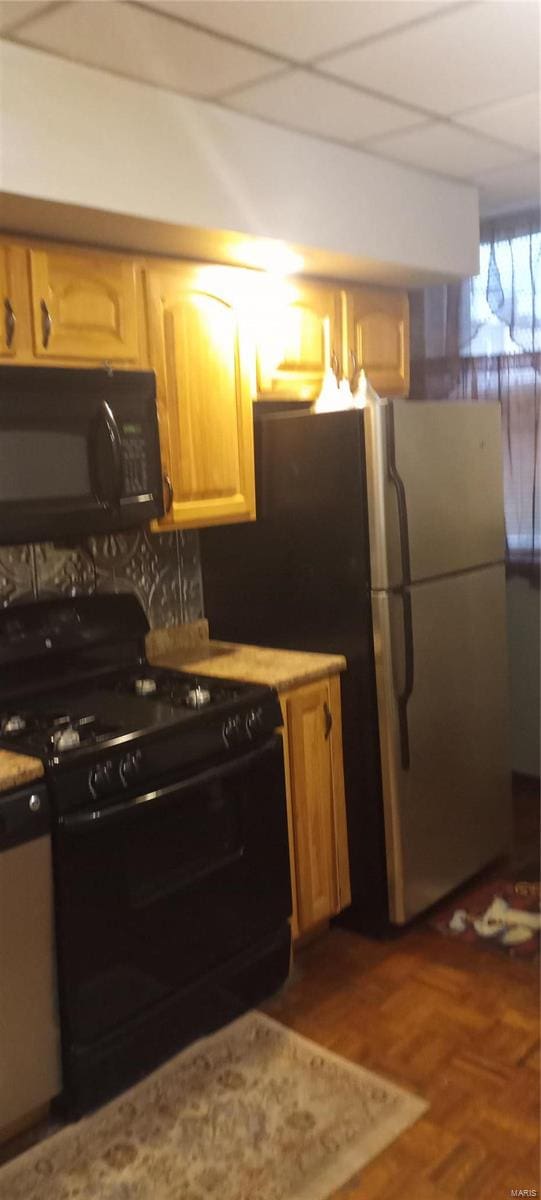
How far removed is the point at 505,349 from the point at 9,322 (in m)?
2.13

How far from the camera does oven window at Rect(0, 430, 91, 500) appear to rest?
2.25 m

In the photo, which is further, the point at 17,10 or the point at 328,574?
the point at 328,574

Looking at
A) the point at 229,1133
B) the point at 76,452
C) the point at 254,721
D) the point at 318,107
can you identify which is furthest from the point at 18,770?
the point at 318,107

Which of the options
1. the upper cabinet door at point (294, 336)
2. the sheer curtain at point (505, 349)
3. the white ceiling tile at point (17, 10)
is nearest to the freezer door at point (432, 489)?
the upper cabinet door at point (294, 336)

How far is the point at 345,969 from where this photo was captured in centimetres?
279

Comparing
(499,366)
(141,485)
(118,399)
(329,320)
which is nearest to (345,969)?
(141,485)

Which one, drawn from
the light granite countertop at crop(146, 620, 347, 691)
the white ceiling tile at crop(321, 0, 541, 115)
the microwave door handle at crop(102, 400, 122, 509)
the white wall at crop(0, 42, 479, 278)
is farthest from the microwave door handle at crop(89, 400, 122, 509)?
the white ceiling tile at crop(321, 0, 541, 115)

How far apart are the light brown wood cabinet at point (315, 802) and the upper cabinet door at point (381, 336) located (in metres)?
1.20

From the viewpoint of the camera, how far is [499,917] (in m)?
2.99

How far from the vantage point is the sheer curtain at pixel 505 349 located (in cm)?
362

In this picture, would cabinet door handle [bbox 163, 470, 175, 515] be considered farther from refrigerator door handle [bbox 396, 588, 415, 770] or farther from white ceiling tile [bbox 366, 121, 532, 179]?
white ceiling tile [bbox 366, 121, 532, 179]

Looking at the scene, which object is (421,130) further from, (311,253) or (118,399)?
(118,399)

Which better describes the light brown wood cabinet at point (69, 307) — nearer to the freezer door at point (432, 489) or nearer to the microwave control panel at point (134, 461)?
the microwave control panel at point (134, 461)

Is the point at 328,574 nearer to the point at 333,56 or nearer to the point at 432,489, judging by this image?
the point at 432,489
